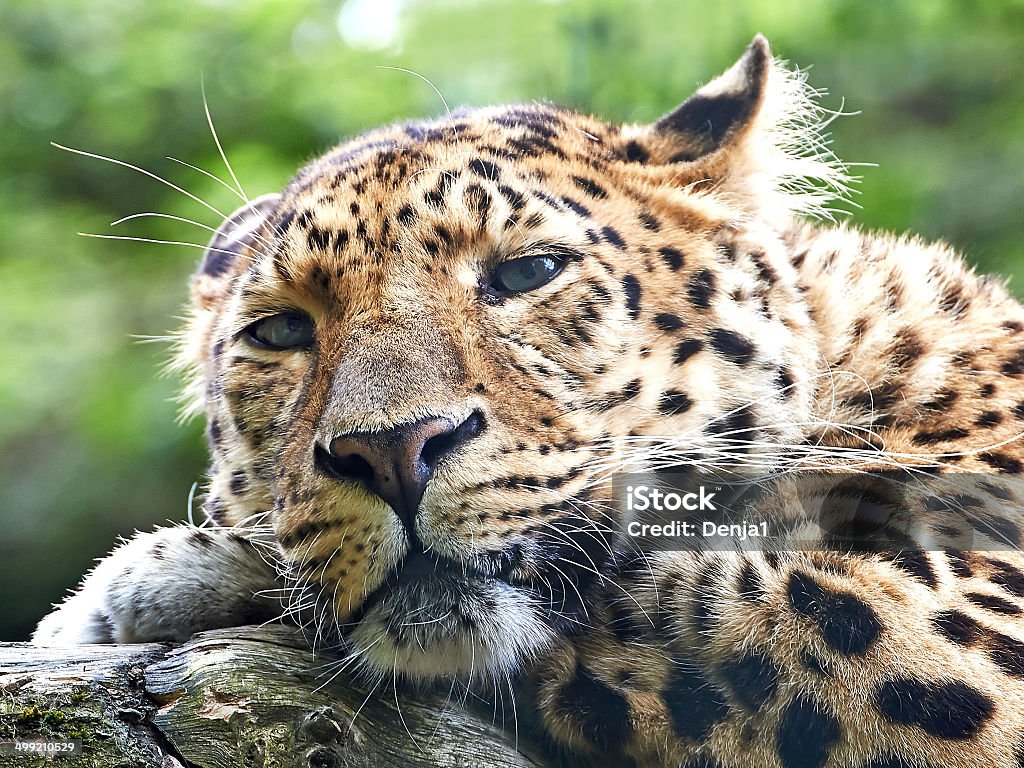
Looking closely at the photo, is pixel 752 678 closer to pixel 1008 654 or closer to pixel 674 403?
pixel 1008 654

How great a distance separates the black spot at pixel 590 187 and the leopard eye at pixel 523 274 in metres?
0.46

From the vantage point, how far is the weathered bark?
2834 millimetres

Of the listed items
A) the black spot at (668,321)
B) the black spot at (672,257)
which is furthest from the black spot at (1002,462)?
Result: the black spot at (672,257)

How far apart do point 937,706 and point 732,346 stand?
153 centimetres

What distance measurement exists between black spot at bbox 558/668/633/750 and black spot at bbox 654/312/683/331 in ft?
4.34

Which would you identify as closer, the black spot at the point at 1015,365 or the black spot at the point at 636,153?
the black spot at the point at 1015,365

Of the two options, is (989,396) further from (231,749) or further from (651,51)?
(651,51)

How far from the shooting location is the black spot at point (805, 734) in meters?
2.89

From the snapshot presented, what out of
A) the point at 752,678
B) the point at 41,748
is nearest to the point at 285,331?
the point at 41,748

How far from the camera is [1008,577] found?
324 cm

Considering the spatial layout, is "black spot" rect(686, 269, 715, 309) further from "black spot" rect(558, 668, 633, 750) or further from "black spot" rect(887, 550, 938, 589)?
"black spot" rect(558, 668, 633, 750)

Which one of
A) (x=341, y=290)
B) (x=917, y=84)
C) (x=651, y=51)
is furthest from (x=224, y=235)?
(x=917, y=84)
